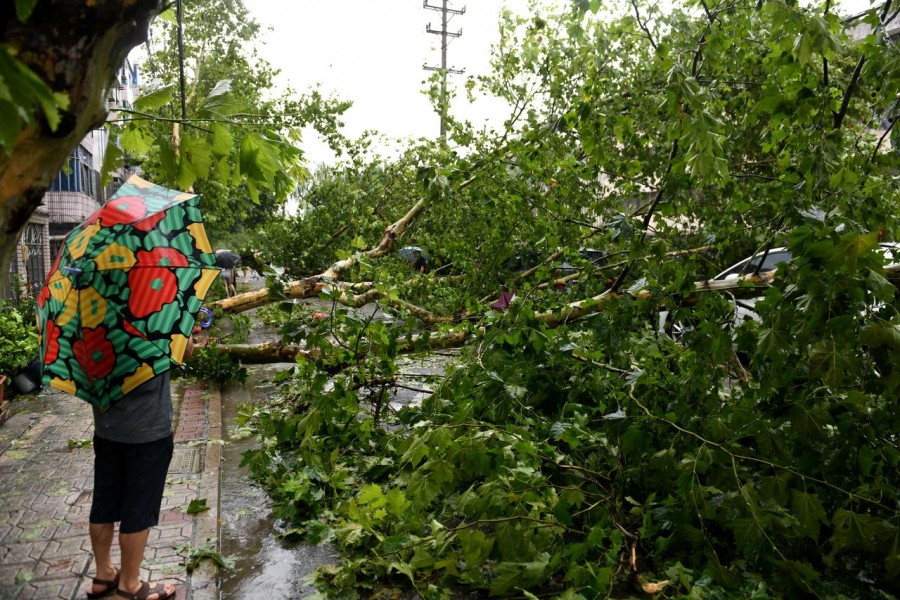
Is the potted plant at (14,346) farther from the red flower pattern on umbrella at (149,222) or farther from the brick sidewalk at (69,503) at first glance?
the red flower pattern on umbrella at (149,222)

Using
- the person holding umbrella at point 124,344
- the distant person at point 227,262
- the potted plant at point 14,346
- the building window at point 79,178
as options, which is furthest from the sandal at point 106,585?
the building window at point 79,178

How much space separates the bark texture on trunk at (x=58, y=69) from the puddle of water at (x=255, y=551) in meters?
2.69

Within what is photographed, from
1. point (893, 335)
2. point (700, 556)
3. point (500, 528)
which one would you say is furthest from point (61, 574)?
point (893, 335)

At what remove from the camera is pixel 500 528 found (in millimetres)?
3338

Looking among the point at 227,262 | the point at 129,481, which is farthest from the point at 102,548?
the point at 227,262

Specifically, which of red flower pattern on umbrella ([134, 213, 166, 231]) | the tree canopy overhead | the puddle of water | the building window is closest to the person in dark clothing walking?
the puddle of water

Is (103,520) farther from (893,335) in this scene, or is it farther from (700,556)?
(893,335)

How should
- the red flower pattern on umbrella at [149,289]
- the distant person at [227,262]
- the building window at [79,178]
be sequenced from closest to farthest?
1. the red flower pattern on umbrella at [149,289]
2. the distant person at [227,262]
3. the building window at [79,178]

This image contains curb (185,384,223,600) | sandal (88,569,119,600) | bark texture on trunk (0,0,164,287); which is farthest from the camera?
curb (185,384,223,600)

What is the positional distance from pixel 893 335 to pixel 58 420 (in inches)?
300

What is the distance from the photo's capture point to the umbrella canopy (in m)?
3.20

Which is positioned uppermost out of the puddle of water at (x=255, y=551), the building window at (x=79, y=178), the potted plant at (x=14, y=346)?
the building window at (x=79, y=178)

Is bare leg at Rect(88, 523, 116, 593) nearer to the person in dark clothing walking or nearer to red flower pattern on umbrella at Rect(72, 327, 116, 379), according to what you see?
the person in dark clothing walking

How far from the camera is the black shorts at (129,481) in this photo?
3332 mm
